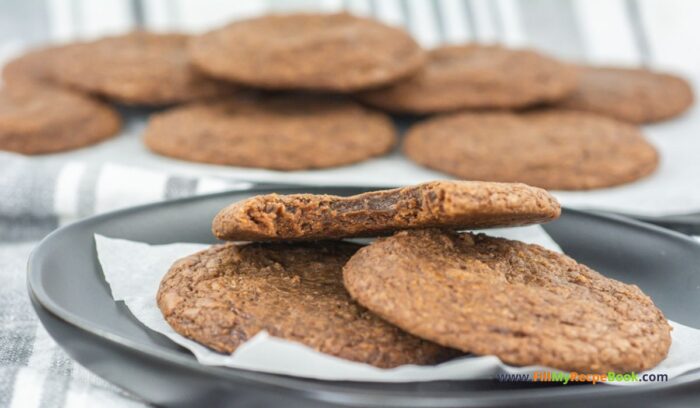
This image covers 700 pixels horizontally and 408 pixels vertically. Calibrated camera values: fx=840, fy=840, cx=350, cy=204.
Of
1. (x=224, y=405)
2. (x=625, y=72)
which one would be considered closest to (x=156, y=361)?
(x=224, y=405)

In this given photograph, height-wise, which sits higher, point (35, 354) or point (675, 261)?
point (675, 261)

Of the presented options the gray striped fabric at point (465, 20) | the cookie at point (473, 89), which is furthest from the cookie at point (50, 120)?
the gray striped fabric at point (465, 20)

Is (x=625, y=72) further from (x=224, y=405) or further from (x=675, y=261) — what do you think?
(x=224, y=405)

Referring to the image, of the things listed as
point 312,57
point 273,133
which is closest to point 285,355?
point 273,133

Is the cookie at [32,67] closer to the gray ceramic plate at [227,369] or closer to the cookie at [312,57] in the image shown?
the cookie at [312,57]

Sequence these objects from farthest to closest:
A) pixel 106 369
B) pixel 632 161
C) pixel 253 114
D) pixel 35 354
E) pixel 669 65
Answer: pixel 669 65 < pixel 253 114 < pixel 632 161 < pixel 35 354 < pixel 106 369

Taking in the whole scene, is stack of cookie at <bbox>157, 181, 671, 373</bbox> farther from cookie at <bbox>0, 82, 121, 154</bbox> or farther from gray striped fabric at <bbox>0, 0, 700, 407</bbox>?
gray striped fabric at <bbox>0, 0, 700, 407</bbox>
